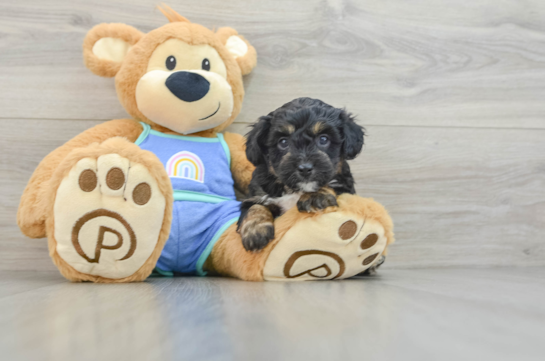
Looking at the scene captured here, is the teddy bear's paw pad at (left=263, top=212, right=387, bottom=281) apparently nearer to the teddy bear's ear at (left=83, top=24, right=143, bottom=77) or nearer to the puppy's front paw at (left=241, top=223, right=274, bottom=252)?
the puppy's front paw at (left=241, top=223, right=274, bottom=252)

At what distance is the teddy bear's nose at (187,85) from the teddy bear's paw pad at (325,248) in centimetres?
70

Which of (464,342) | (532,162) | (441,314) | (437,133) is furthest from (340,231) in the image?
(532,162)

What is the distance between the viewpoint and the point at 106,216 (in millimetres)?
1156

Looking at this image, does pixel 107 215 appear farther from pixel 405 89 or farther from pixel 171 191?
pixel 405 89

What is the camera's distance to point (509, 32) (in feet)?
7.05

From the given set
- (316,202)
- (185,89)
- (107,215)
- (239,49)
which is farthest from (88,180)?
(239,49)

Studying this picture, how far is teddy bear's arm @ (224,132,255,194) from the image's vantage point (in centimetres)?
182

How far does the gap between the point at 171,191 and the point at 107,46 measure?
2.83 feet

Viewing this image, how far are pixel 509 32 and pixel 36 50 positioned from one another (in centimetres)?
247

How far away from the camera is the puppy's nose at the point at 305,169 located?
4.23ft

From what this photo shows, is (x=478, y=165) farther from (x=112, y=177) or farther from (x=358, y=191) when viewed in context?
(x=112, y=177)

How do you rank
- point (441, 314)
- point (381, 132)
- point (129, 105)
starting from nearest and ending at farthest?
point (441, 314) < point (129, 105) < point (381, 132)

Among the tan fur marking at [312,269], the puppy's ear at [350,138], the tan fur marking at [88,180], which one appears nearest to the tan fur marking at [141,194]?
the tan fur marking at [88,180]

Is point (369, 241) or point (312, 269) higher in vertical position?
point (369, 241)
